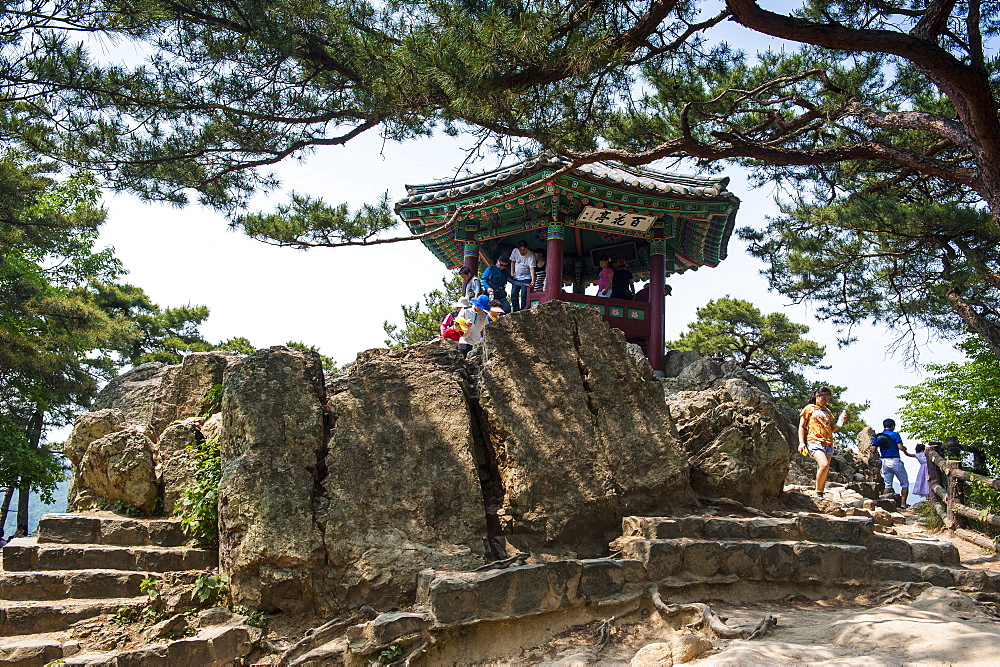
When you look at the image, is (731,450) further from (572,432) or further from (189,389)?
(189,389)

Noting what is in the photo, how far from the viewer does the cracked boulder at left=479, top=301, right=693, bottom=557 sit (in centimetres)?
535

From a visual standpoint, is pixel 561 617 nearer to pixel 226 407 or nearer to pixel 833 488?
pixel 226 407

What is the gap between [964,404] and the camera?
9.14m

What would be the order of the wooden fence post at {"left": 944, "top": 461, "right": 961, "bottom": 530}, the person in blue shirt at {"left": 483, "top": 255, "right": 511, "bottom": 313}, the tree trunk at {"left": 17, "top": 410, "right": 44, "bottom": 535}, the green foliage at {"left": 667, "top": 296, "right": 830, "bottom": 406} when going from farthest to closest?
the green foliage at {"left": 667, "top": 296, "right": 830, "bottom": 406} < the tree trunk at {"left": 17, "top": 410, "right": 44, "bottom": 535} < the person in blue shirt at {"left": 483, "top": 255, "right": 511, "bottom": 313} < the wooden fence post at {"left": 944, "top": 461, "right": 961, "bottom": 530}

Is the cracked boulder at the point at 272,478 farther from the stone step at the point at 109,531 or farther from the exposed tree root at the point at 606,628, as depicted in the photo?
the exposed tree root at the point at 606,628

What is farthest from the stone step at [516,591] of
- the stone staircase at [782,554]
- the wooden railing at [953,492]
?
the wooden railing at [953,492]

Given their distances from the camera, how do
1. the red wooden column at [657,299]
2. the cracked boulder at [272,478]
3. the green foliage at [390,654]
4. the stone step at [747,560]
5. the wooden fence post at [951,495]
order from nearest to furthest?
the green foliage at [390,654] → the cracked boulder at [272,478] → the stone step at [747,560] → the wooden fence post at [951,495] → the red wooden column at [657,299]

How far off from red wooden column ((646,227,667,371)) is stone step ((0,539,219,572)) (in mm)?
8218

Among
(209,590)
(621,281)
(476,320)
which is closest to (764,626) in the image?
(209,590)

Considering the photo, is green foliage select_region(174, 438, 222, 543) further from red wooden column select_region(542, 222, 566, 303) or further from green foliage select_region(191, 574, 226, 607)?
red wooden column select_region(542, 222, 566, 303)

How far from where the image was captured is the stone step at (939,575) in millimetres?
5402

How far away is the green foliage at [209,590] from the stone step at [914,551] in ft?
18.1

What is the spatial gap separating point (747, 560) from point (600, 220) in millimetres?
7323

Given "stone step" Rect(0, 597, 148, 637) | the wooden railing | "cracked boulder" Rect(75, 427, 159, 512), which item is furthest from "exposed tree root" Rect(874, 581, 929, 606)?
"cracked boulder" Rect(75, 427, 159, 512)
